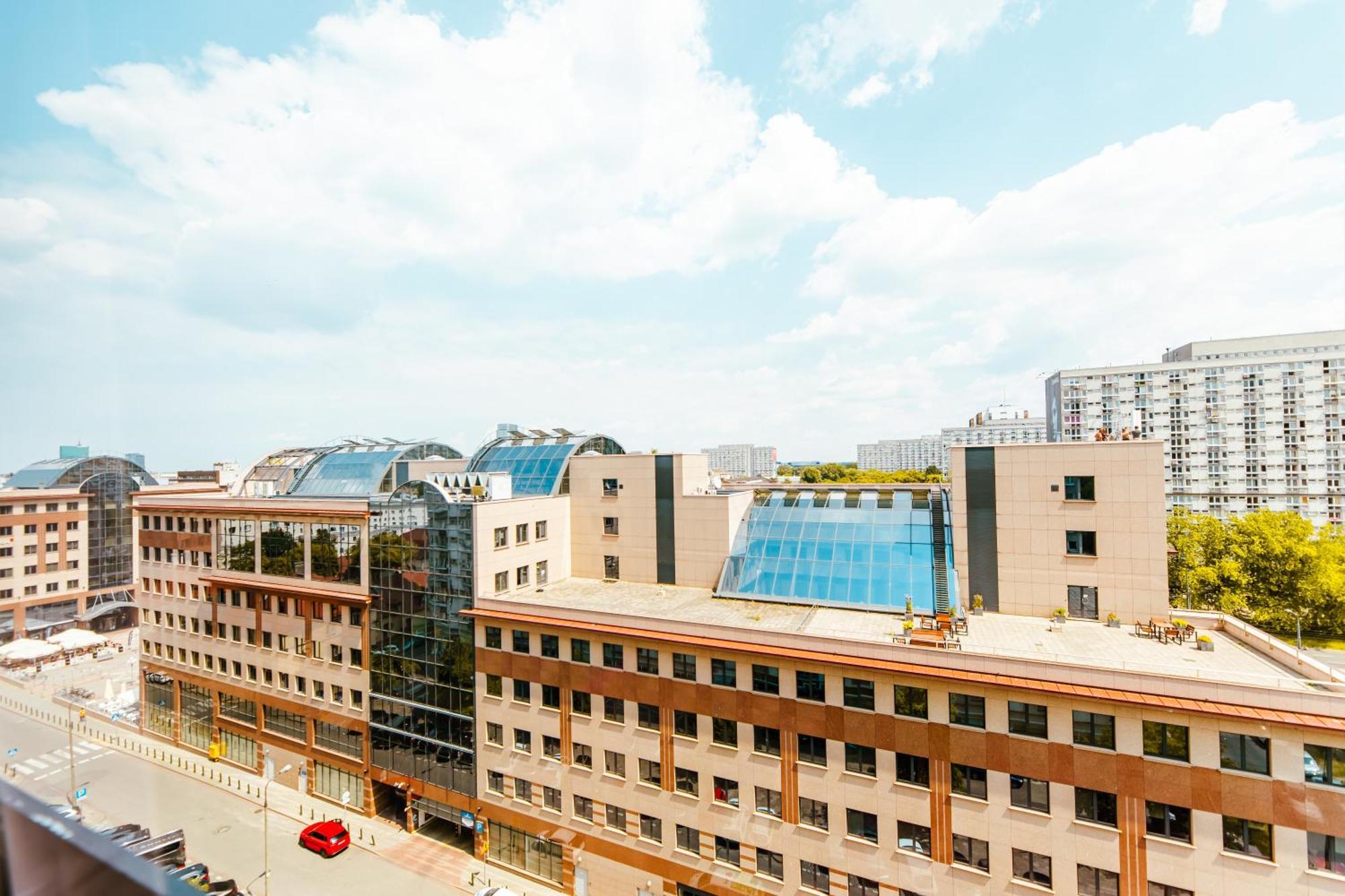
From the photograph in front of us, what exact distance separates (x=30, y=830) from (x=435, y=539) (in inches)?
1027

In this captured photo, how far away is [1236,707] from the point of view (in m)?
15.0

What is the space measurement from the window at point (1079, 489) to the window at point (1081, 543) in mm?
1225

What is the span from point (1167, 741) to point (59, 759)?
44882 millimetres

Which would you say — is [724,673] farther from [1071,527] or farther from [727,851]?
[1071,527]

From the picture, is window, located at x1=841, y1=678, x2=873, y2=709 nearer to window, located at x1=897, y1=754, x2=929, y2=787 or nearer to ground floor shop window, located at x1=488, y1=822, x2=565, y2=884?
window, located at x1=897, y1=754, x2=929, y2=787

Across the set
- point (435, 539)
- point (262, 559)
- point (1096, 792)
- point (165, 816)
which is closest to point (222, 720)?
point (165, 816)

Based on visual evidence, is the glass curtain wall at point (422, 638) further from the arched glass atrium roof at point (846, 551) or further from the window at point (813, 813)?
the window at point (813, 813)

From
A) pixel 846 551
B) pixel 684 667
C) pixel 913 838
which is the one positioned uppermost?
pixel 846 551

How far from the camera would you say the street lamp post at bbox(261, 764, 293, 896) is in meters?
22.8

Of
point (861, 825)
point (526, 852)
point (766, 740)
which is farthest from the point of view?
point (526, 852)

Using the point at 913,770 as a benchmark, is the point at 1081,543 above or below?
above

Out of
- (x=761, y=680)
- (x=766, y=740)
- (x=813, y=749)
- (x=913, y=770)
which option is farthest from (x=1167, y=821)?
(x=761, y=680)

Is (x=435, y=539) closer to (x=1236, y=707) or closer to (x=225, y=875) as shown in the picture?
(x=225, y=875)

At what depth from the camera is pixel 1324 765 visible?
47.2ft
